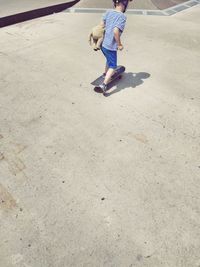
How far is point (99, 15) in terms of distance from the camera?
33.8 ft

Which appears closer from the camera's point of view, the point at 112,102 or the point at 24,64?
the point at 112,102

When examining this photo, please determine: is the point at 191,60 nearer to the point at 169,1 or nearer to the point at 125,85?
the point at 125,85

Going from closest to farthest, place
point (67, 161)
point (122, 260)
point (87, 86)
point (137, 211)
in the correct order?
point (122, 260)
point (137, 211)
point (67, 161)
point (87, 86)

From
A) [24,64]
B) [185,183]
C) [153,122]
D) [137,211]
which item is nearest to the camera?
[137,211]

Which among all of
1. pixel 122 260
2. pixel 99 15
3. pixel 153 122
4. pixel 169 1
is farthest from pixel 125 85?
pixel 169 1

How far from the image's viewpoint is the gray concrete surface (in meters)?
10.1

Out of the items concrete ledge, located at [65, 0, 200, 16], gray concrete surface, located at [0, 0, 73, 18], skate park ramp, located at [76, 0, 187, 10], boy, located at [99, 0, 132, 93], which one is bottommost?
concrete ledge, located at [65, 0, 200, 16]

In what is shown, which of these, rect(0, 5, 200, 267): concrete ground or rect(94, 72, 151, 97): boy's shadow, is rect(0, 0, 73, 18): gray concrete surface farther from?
rect(94, 72, 151, 97): boy's shadow

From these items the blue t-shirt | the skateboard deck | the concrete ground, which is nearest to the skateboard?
the skateboard deck

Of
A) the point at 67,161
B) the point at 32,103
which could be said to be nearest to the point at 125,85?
the point at 32,103

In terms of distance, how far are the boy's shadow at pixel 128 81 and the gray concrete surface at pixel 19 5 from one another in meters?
5.40

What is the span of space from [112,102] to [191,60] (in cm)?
281

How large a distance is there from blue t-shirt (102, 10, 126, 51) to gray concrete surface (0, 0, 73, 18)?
565 centimetres

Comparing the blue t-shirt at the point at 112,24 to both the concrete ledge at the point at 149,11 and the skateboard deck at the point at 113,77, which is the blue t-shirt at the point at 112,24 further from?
the concrete ledge at the point at 149,11
